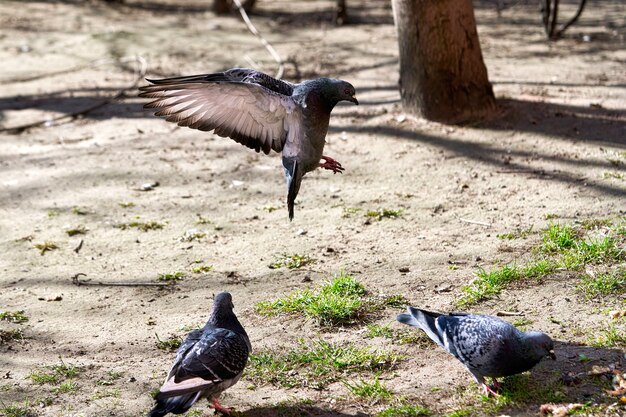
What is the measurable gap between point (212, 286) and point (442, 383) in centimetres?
208

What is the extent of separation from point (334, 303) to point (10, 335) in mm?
2133

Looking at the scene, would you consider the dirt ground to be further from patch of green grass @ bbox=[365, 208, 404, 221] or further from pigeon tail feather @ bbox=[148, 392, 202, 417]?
pigeon tail feather @ bbox=[148, 392, 202, 417]

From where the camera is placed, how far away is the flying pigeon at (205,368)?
387cm

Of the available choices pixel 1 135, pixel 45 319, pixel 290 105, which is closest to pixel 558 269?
pixel 290 105

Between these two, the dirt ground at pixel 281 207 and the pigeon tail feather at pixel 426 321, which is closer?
the pigeon tail feather at pixel 426 321

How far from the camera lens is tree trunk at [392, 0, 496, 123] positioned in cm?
802

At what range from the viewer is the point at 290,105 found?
4.71m

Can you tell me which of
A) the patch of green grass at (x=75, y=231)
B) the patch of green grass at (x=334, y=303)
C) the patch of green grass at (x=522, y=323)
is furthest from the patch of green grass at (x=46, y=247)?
the patch of green grass at (x=522, y=323)

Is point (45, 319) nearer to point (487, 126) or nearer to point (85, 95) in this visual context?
point (487, 126)

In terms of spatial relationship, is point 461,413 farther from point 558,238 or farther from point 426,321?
point 558,238

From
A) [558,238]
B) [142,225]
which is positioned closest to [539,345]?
[558,238]

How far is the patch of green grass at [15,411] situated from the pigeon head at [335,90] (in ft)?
7.86

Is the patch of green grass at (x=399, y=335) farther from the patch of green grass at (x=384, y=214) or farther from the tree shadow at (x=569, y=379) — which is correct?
the patch of green grass at (x=384, y=214)

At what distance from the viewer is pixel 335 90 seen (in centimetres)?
457
